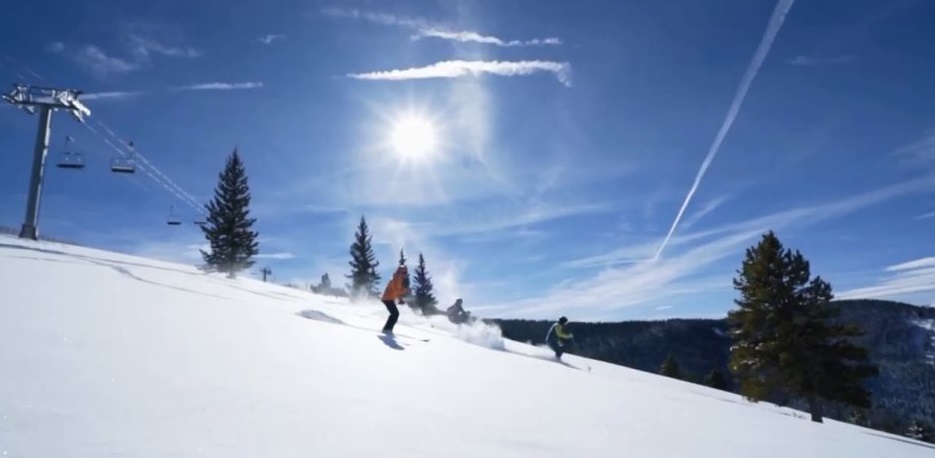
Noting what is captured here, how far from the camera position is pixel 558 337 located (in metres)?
19.3

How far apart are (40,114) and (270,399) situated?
101 ft

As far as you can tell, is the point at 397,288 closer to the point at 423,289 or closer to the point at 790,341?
the point at 790,341

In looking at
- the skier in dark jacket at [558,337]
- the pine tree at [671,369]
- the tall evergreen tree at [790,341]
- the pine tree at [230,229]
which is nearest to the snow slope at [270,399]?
the skier in dark jacket at [558,337]

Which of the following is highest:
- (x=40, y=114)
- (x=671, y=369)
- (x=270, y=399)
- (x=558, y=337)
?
(x=40, y=114)

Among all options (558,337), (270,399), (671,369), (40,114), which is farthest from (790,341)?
(671,369)

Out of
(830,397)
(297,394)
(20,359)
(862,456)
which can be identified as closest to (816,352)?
(830,397)

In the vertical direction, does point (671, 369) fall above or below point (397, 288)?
below

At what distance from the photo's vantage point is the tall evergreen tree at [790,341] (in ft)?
82.5

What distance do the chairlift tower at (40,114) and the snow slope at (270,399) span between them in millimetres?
19618

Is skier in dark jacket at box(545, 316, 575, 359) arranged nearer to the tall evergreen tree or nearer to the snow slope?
the snow slope

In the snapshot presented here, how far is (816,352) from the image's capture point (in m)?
25.5

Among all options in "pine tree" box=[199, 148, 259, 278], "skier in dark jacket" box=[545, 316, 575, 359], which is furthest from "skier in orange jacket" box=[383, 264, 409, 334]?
"pine tree" box=[199, 148, 259, 278]

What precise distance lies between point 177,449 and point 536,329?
636 ft

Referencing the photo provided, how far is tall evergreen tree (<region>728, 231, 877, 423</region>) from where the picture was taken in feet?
82.5
